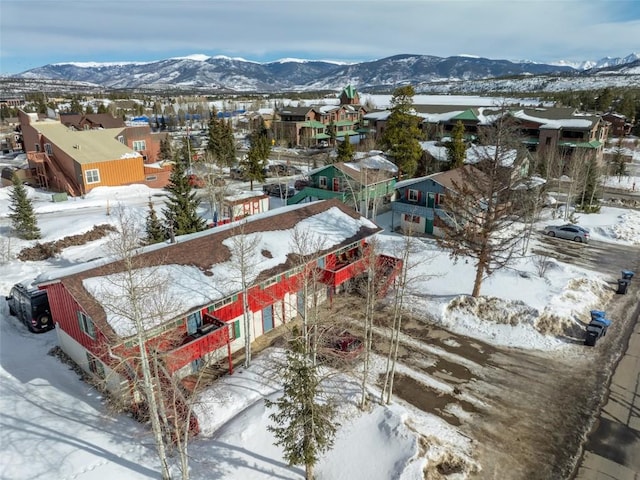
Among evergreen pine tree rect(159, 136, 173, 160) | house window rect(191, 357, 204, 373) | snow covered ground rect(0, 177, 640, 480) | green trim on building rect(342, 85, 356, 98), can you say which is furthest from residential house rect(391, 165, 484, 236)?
green trim on building rect(342, 85, 356, 98)

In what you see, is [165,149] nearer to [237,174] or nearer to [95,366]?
[237,174]

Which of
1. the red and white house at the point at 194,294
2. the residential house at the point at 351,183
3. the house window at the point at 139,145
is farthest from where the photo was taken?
the house window at the point at 139,145

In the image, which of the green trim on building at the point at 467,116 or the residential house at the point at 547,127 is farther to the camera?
the green trim on building at the point at 467,116

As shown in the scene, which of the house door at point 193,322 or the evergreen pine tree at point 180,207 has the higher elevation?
the evergreen pine tree at point 180,207

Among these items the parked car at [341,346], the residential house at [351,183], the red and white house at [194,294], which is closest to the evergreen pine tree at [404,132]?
the residential house at [351,183]

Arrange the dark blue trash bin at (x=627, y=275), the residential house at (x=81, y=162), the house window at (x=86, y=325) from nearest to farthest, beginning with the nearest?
the house window at (x=86, y=325)
the dark blue trash bin at (x=627, y=275)
the residential house at (x=81, y=162)

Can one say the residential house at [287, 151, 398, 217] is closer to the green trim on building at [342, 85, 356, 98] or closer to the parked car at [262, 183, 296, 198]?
the parked car at [262, 183, 296, 198]

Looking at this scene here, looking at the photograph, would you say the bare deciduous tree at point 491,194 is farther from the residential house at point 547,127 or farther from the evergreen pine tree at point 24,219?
the residential house at point 547,127

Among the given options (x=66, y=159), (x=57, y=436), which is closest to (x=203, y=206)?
(x=66, y=159)
